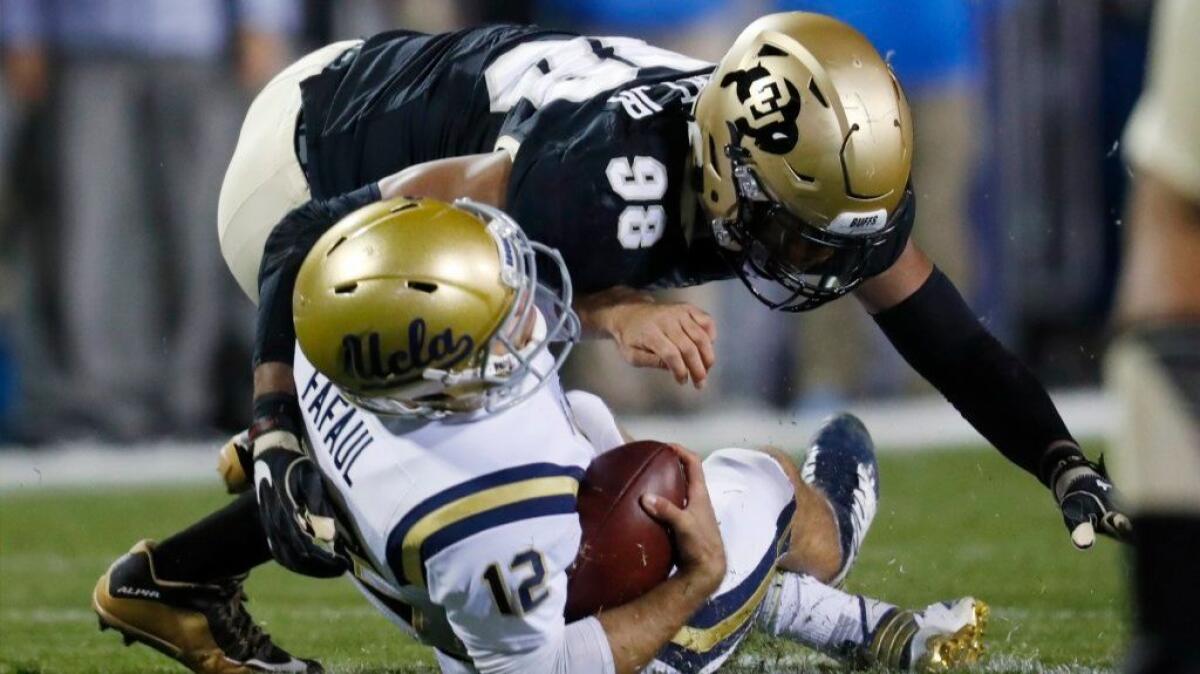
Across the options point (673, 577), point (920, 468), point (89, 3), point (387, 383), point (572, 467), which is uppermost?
point (387, 383)

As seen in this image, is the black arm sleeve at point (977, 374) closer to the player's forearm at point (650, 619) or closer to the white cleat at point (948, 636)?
the white cleat at point (948, 636)

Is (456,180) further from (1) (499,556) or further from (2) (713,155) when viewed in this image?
(1) (499,556)

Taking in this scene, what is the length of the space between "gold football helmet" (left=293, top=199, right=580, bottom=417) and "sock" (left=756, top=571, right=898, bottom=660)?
0.83 m

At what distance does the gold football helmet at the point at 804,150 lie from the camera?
10.3ft

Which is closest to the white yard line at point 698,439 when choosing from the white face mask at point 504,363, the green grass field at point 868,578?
the green grass field at point 868,578

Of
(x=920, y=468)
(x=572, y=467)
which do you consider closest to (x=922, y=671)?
(x=572, y=467)

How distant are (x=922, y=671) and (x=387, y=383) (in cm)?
123

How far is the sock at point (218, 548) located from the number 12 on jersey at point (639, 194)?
93 centimetres

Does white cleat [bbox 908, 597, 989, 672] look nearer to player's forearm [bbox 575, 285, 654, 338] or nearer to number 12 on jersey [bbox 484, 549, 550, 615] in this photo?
player's forearm [bbox 575, 285, 654, 338]

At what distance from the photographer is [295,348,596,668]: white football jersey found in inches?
104

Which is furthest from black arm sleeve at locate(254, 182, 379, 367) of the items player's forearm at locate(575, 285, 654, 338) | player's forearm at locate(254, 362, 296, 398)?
player's forearm at locate(575, 285, 654, 338)

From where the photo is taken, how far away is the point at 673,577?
2.94 meters

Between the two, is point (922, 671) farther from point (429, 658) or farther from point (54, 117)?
point (54, 117)

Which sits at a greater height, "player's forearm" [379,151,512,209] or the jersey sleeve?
"player's forearm" [379,151,512,209]
